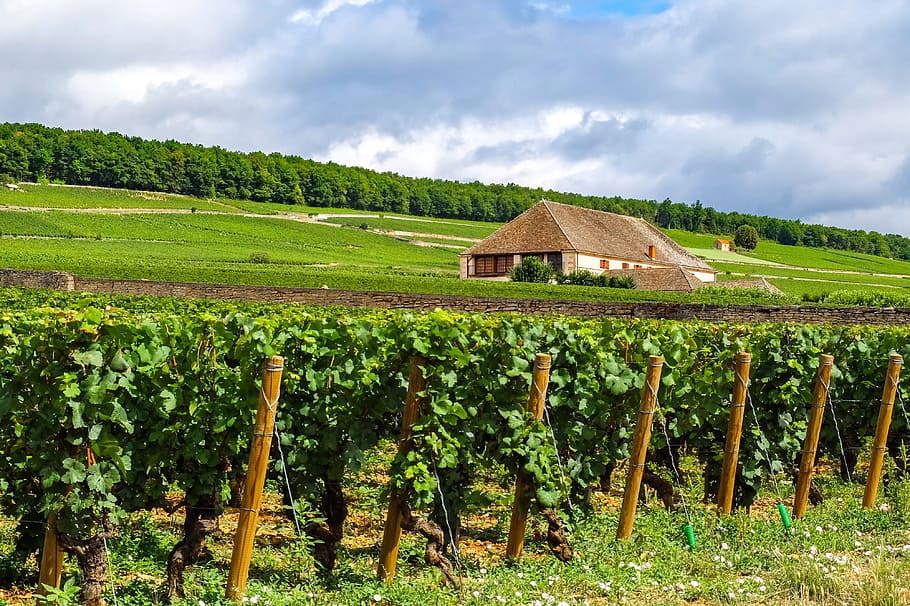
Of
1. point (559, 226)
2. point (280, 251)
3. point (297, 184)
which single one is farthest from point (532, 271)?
point (297, 184)

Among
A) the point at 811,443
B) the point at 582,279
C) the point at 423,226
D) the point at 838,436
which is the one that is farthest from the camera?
the point at 423,226

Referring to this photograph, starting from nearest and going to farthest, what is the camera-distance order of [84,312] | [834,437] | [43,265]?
[84,312] < [834,437] < [43,265]

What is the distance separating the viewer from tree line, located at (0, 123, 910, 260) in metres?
116

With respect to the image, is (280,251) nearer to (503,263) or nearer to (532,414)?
(503,263)

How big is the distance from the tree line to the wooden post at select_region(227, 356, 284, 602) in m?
110

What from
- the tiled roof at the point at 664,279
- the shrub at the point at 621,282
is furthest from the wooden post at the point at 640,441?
the tiled roof at the point at 664,279

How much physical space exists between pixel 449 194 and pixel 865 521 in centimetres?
13995

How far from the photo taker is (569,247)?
207 feet

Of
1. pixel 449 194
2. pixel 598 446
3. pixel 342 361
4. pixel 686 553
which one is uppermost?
pixel 449 194

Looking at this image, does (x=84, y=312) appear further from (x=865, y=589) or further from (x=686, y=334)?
(x=686, y=334)

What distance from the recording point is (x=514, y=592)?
6.22 m

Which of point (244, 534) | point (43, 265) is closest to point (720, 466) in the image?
point (244, 534)

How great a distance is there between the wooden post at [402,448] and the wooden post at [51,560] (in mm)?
2165

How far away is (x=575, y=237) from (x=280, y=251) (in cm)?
3245
